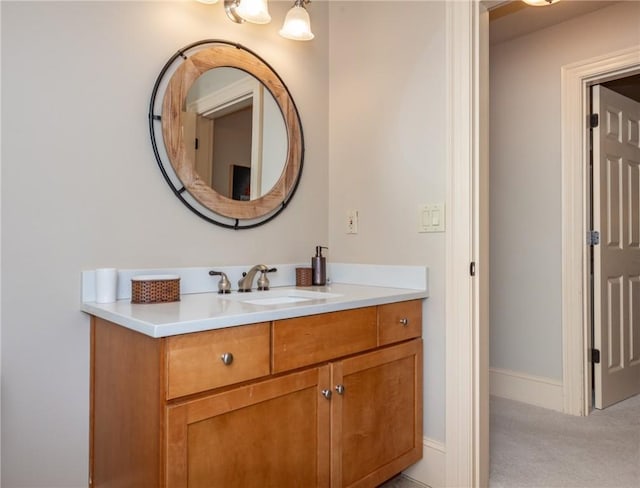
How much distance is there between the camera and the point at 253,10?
5.61 ft

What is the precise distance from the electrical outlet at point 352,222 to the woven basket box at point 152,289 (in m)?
0.94

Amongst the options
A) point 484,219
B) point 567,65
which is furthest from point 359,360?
point 567,65

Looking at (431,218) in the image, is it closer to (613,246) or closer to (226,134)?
(226,134)

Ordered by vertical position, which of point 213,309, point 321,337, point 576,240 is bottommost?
point 321,337

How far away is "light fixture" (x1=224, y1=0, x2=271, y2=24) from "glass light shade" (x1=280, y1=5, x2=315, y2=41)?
0.12 metres

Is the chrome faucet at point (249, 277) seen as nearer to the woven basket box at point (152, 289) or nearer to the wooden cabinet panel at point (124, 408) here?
the woven basket box at point (152, 289)

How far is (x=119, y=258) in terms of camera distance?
4.92ft

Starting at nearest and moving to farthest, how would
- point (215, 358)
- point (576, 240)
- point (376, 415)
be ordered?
point (215, 358) < point (376, 415) < point (576, 240)

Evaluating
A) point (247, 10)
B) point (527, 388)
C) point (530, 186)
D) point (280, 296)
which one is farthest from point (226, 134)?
point (527, 388)

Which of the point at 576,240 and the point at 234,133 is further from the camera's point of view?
the point at 576,240

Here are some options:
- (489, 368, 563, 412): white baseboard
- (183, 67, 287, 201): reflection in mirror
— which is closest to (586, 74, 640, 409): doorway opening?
(489, 368, 563, 412): white baseboard

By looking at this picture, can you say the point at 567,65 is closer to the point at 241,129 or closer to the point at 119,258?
the point at 241,129

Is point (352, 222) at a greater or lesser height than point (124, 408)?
greater

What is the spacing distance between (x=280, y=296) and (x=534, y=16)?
2.26m
